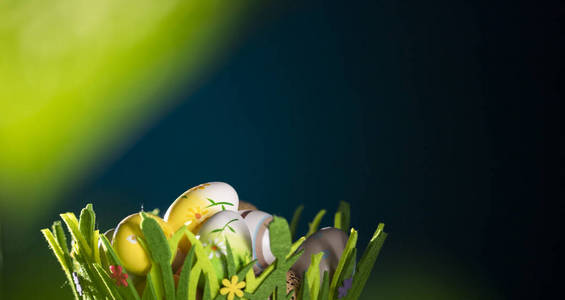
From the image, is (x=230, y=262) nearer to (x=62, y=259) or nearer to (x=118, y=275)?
(x=118, y=275)

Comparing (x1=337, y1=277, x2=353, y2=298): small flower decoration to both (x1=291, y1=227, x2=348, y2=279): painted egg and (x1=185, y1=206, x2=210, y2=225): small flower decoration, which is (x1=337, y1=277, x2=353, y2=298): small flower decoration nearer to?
(x1=291, y1=227, x2=348, y2=279): painted egg

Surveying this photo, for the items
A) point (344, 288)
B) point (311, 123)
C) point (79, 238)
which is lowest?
point (344, 288)

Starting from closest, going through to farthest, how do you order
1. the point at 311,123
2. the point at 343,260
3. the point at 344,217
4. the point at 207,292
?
the point at 207,292 < the point at 343,260 < the point at 344,217 < the point at 311,123

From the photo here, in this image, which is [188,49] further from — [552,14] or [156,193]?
[552,14]

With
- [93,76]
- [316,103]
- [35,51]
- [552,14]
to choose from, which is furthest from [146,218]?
[35,51]

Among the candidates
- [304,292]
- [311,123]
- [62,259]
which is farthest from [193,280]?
[311,123]

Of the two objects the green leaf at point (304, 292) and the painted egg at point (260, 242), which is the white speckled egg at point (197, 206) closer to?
the painted egg at point (260, 242)

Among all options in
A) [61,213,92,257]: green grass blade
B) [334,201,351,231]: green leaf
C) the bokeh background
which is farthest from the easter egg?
the bokeh background

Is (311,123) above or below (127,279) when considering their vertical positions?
above
